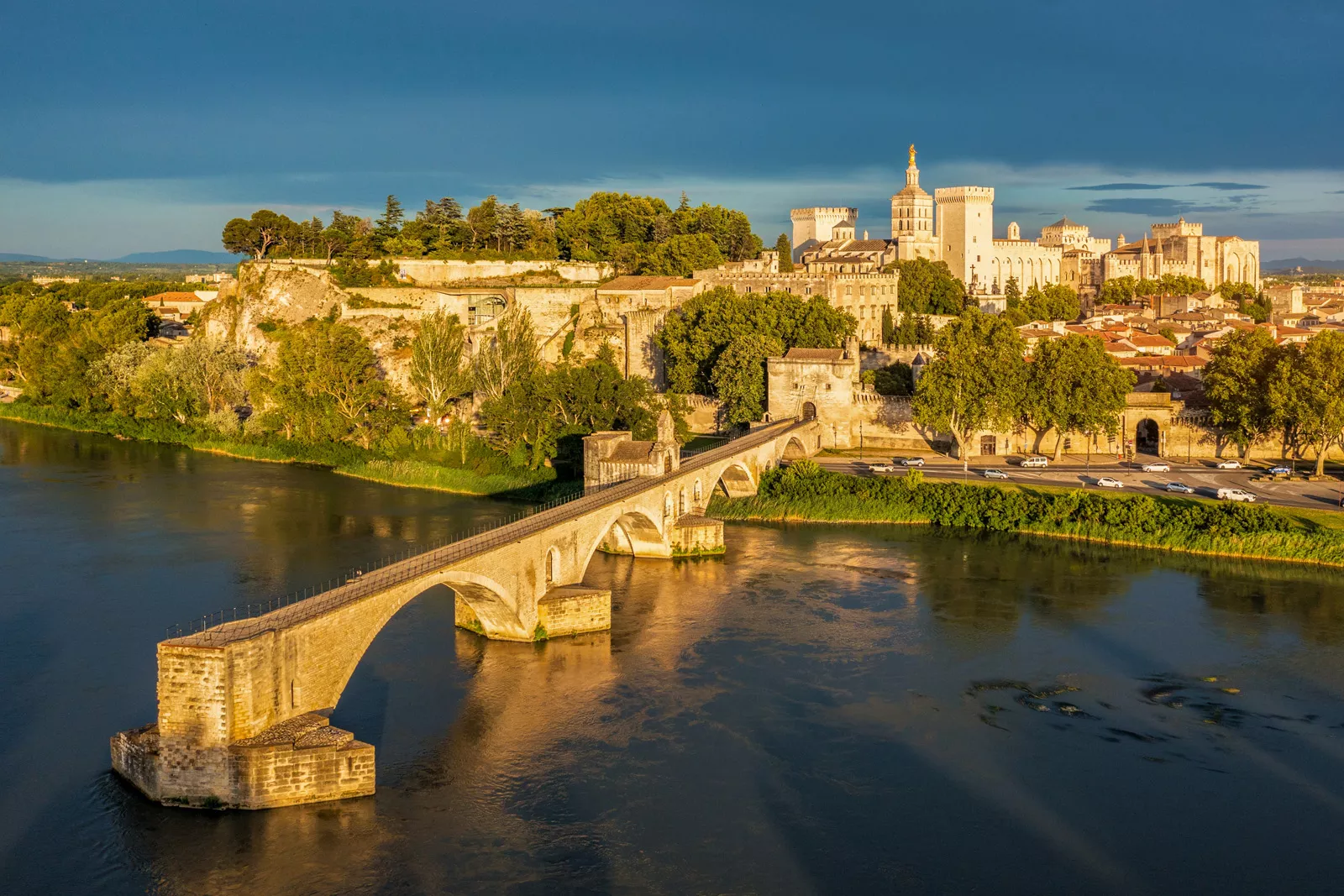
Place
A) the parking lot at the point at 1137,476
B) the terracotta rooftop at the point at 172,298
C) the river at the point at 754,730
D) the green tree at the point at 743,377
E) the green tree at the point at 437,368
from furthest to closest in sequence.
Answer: the terracotta rooftop at the point at 172,298 → the green tree at the point at 743,377 → the green tree at the point at 437,368 → the parking lot at the point at 1137,476 → the river at the point at 754,730

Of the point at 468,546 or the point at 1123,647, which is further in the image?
the point at 1123,647

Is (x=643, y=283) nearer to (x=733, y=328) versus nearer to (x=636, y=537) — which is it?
(x=733, y=328)

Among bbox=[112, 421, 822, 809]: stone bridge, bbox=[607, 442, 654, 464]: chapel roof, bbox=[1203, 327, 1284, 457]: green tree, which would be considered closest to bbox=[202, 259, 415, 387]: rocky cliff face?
bbox=[607, 442, 654, 464]: chapel roof

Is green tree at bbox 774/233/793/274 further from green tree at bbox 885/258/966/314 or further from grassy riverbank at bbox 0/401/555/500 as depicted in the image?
grassy riverbank at bbox 0/401/555/500

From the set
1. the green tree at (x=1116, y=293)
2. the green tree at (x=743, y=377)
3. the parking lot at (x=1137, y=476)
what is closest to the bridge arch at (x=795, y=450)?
the parking lot at (x=1137, y=476)

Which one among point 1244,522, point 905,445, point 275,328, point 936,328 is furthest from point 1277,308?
point 275,328

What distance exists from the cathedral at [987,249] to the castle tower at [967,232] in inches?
1.9

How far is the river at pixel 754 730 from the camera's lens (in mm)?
14281

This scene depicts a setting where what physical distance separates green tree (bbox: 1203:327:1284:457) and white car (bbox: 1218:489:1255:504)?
16.7 feet

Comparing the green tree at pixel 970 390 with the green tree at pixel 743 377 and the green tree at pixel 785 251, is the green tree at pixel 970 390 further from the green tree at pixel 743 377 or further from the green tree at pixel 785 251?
the green tree at pixel 785 251

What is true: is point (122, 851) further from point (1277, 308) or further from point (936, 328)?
point (1277, 308)

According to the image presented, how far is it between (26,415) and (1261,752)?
50146 millimetres

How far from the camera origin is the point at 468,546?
67.3ft

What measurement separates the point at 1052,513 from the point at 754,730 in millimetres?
16097
